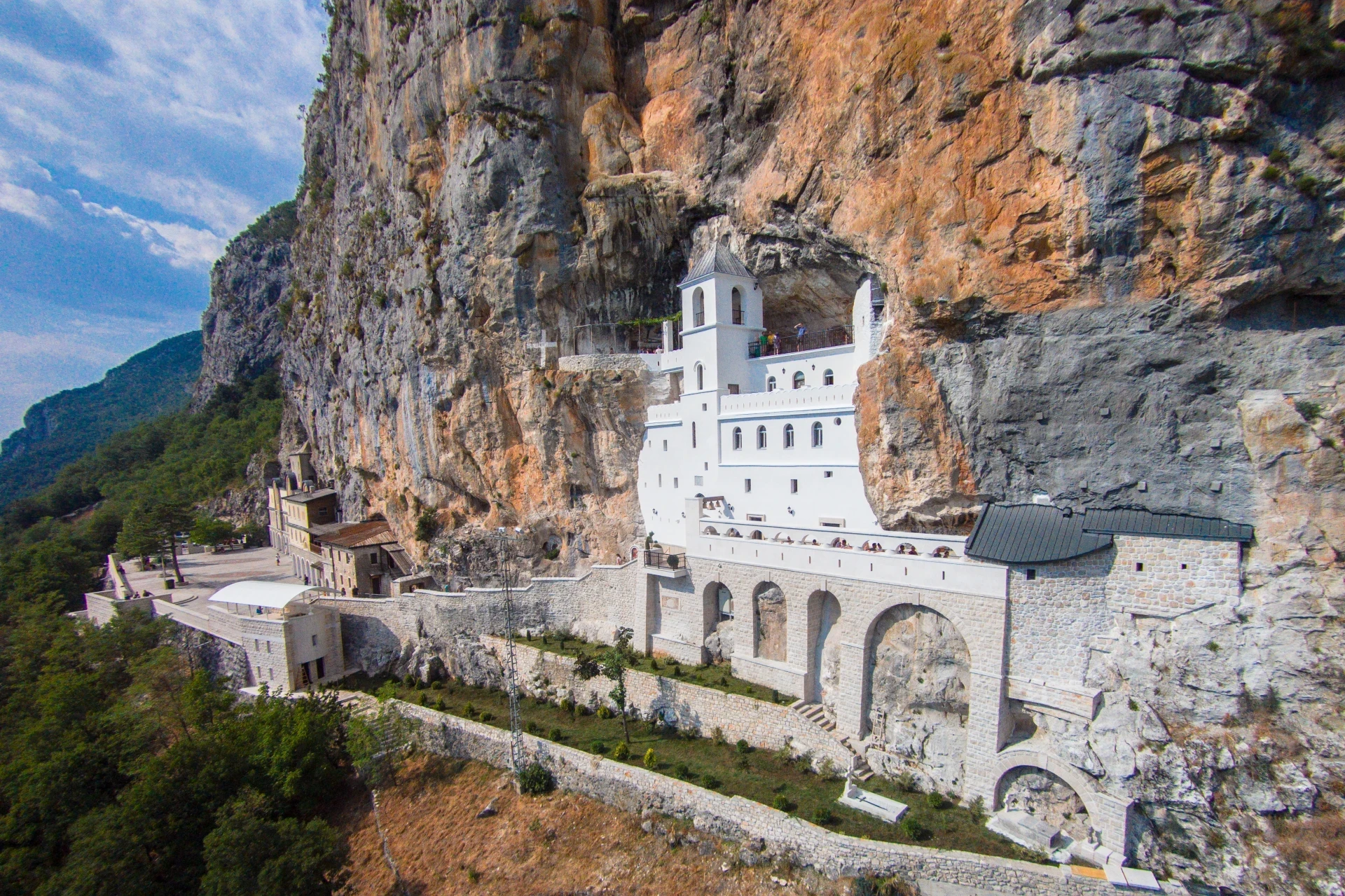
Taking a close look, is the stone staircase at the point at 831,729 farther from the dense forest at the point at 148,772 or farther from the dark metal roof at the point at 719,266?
the dark metal roof at the point at 719,266

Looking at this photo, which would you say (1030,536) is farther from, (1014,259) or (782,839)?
(782,839)

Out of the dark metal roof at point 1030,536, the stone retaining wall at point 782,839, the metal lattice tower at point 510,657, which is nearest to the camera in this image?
the stone retaining wall at point 782,839

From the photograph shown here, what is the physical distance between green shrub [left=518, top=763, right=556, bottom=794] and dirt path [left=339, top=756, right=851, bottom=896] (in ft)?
1.01

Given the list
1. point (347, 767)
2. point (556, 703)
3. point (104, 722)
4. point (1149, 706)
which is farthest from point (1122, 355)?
point (104, 722)

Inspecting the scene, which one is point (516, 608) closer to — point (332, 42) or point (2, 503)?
point (332, 42)

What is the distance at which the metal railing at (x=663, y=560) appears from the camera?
2312 cm

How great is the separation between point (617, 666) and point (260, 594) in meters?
21.3

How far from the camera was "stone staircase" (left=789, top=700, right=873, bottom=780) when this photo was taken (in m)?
17.4

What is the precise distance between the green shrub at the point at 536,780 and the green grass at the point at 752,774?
1.12m

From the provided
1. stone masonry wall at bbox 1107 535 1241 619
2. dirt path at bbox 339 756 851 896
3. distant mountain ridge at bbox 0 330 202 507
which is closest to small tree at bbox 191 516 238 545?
dirt path at bbox 339 756 851 896

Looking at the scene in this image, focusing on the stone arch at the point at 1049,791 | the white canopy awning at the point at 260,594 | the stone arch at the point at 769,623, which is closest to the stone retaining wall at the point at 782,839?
the stone arch at the point at 1049,791

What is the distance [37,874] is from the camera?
17969 millimetres

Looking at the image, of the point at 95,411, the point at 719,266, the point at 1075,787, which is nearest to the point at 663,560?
the point at 719,266

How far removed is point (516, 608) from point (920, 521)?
58.7 ft
